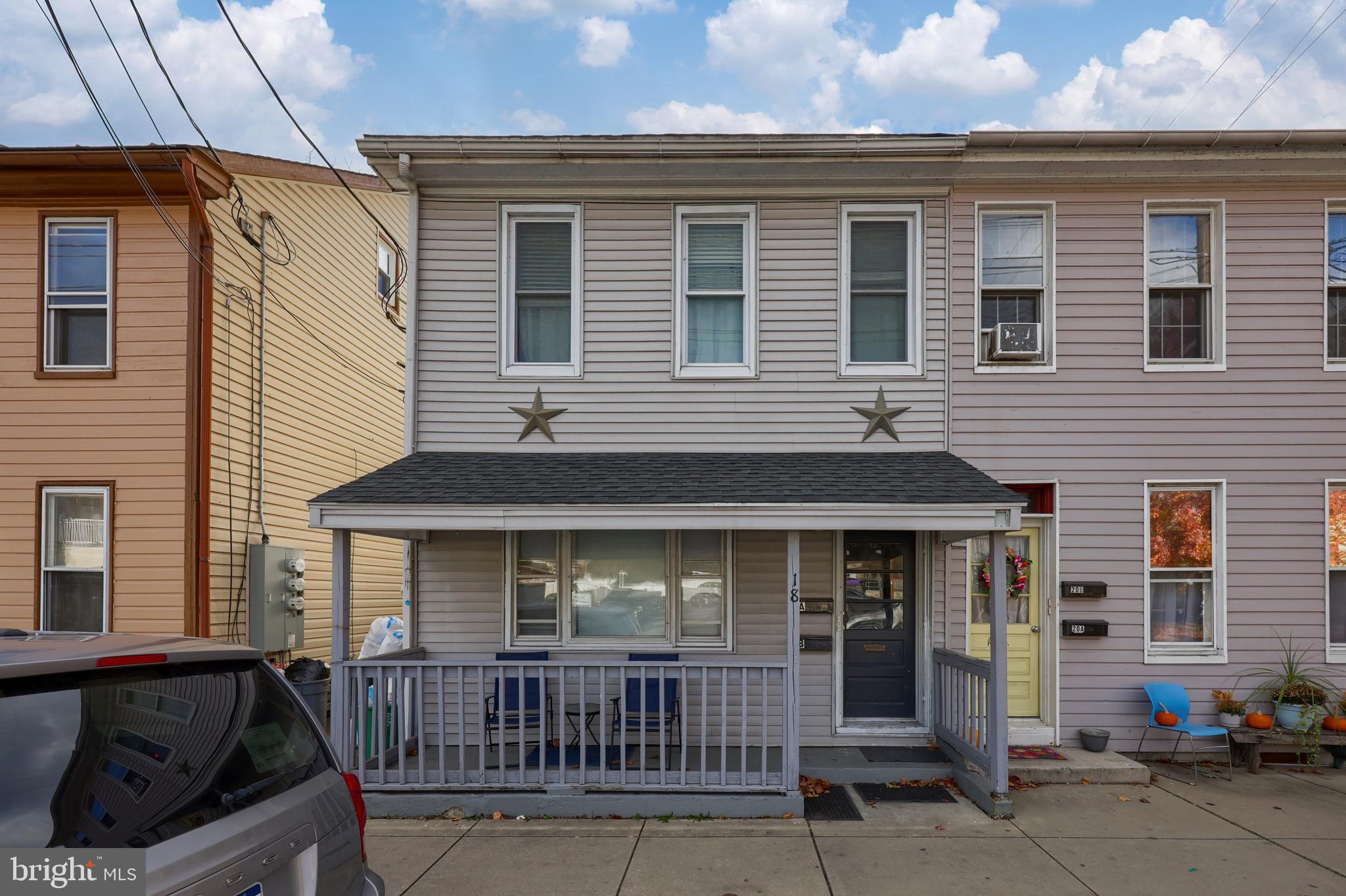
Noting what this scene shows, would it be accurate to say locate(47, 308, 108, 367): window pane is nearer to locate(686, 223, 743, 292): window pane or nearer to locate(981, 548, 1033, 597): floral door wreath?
locate(686, 223, 743, 292): window pane

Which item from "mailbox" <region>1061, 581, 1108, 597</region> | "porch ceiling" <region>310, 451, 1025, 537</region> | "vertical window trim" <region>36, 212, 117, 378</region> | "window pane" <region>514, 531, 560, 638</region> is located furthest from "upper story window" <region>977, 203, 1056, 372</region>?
"vertical window trim" <region>36, 212, 117, 378</region>

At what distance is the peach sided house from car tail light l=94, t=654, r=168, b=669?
4931mm

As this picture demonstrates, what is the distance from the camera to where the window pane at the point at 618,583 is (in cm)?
773

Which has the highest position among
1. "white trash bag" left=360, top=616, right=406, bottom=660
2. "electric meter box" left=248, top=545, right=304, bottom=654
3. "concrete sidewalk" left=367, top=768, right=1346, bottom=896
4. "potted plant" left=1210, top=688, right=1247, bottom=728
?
"electric meter box" left=248, top=545, right=304, bottom=654

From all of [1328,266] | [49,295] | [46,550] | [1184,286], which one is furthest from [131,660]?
[1328,266]

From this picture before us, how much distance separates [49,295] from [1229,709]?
1203 centimetres

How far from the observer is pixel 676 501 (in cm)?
625

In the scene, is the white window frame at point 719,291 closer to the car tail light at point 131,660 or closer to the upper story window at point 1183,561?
the upper story window at point 1183,561

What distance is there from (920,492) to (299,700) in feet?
15.8

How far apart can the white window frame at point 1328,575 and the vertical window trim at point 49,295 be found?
38.8 ft

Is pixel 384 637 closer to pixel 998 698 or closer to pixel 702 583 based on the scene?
pixel 702 583

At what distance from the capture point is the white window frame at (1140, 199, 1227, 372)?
7.67 meters

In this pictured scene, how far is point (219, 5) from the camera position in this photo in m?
6.66

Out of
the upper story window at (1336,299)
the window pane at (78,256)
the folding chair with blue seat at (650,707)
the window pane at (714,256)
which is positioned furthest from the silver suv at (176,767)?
the upper story window at (1336,299)
